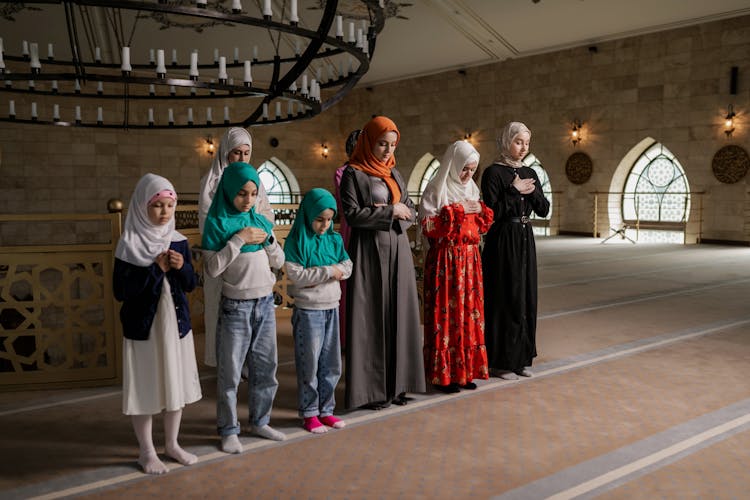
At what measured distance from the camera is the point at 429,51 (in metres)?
15.0

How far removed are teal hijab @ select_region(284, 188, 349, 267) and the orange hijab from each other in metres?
0.36

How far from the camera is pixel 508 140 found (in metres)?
3.52

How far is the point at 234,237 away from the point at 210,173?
1.10 meters

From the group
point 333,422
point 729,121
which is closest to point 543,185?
point 729,121

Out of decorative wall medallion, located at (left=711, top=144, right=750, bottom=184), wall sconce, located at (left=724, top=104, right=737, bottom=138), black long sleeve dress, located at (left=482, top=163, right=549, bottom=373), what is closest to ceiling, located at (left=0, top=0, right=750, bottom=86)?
wall sconce, located at (left=724, top=104, right=737, bottom=138)

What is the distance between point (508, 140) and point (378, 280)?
118 centimetres

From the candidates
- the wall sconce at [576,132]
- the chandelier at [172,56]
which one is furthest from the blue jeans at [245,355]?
the wall sconce at [576,132]

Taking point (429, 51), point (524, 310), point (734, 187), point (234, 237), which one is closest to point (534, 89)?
point (429, 51)

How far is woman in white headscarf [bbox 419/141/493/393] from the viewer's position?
3.29 metres

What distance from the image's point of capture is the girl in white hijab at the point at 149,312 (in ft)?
7.72

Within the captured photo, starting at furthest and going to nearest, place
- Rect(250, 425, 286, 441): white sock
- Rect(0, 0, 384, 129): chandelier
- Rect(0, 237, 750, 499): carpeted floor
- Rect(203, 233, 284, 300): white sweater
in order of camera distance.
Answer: Rect(0, 0, 384, 129): chandelier → Rect(250, 425, 286, 441): white sock → Rect(203, 233, 284, 300): white sweater → Rect(0, 237, 750, 499): carpeted floor

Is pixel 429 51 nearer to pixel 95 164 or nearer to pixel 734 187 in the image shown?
pixel 734 187

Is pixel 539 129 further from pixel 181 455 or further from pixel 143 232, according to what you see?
pixel 181 455

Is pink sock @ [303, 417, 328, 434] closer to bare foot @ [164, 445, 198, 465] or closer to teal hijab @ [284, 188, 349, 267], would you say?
bare foot @ [164, 445, 198, 465]
